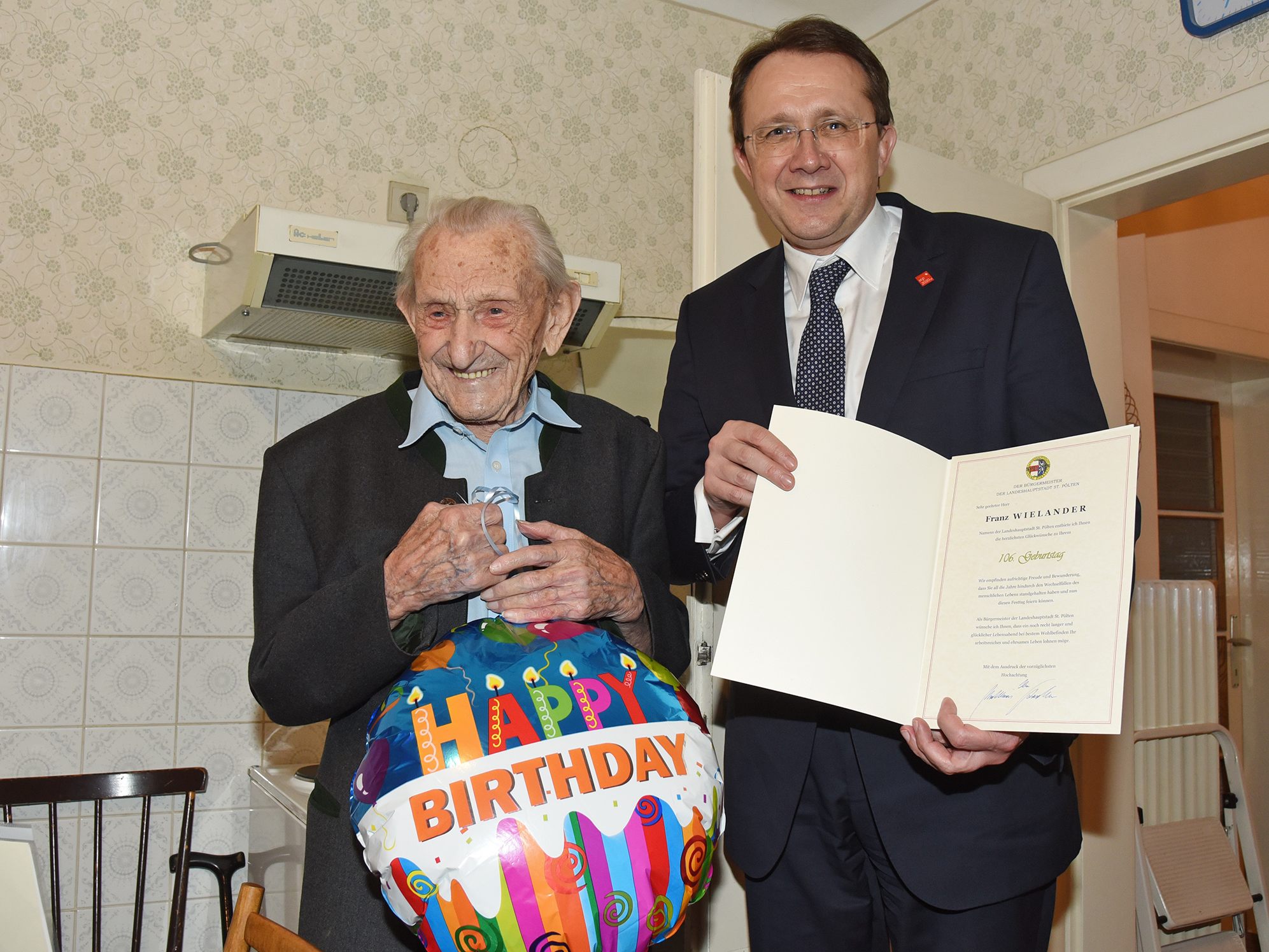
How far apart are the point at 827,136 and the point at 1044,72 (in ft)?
5.34

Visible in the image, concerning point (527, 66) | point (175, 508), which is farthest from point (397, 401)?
point (527, 66)

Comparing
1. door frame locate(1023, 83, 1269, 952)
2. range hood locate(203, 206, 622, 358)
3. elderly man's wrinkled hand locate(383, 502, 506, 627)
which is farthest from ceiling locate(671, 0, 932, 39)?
elderly man's wrinkled hand locate(383, 502, 506, 627)

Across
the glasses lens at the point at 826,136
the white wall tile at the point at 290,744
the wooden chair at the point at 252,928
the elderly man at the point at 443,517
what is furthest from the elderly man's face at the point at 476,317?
the white wall tile at the point at 290,744

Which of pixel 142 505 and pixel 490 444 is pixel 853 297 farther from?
pixel 142 505

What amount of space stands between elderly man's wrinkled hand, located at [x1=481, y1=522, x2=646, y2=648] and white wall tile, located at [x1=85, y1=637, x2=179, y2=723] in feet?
5.12

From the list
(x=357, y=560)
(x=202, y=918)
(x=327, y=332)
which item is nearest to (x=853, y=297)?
(x=357, y=560)

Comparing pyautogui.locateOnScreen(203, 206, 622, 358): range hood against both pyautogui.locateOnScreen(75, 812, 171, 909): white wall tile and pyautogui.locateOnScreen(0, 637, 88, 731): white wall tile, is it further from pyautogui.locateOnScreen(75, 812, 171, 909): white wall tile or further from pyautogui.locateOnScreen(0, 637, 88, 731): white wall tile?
pyautogui.locateOnScreen(75, 812, 171, 909): white wall tile

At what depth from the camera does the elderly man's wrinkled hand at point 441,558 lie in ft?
3.32

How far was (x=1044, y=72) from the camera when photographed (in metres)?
2.61

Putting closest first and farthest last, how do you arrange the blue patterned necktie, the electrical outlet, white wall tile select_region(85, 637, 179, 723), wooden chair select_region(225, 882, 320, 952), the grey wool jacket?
1. wooden chair select_region(225, 882, 320, 952)
2. the grey wool jacket
3. the blue patterned necktie
4. white wall tile select_region(85, 637, 179, 723)
5. the electrical outlet

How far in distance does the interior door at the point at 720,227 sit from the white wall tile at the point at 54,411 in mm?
1421

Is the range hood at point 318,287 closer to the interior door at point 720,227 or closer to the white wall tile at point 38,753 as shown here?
A: the interior door at point 720,227

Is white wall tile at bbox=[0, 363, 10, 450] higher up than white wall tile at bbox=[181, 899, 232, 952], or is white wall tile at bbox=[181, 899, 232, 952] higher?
white wall tile at bbox=[0, 363, 10, 450]

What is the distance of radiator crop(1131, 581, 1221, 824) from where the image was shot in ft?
9.98
